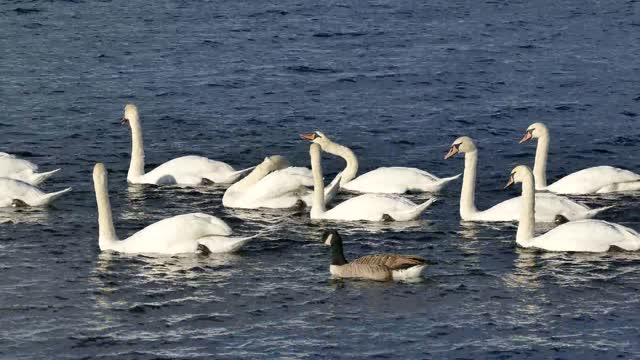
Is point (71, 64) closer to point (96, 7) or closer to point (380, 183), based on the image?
point (96, 7)

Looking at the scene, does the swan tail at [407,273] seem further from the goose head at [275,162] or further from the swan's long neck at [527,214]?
the goose head at [275,162]

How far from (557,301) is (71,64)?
2106cm

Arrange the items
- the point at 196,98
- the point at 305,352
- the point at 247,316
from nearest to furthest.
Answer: the point at 305,352 → the point at 247,316 → the point at 196,98

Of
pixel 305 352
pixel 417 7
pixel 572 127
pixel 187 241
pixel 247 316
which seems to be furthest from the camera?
pixel 417 7

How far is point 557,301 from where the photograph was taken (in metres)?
22.2

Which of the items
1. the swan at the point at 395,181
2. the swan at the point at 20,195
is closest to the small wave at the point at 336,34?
the swan at the point at 395,181

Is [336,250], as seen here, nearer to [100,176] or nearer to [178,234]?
[178,234]

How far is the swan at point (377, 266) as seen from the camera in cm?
2305

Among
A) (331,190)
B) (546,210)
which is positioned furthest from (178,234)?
(546,210)

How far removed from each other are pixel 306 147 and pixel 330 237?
9.34 m

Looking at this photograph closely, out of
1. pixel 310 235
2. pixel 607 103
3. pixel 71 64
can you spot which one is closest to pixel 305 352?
pixel 310 235

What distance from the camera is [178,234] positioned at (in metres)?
24.7

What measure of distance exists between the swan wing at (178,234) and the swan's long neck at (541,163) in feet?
22.9

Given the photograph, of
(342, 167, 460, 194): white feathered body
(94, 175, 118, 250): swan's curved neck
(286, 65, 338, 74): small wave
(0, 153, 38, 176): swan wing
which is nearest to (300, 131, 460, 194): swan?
(342, 167, 460, 194): white feathered body
